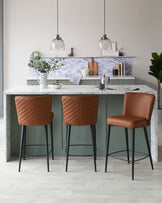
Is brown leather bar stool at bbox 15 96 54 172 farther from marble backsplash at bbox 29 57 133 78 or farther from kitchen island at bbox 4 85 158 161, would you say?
marble backsplash at bbox 29 57 133 78

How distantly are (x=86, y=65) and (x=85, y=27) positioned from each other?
0.85 m

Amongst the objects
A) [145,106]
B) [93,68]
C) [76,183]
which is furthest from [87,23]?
[76,183]

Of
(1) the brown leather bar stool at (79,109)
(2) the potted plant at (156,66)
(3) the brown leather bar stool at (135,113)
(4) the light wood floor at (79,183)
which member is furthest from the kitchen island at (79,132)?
(2) the potted plant at (156,66)

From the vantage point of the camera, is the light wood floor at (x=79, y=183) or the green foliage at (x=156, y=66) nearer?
the light wood floor at (x=79, y=183)

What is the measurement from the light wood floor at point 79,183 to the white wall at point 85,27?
3.75 m

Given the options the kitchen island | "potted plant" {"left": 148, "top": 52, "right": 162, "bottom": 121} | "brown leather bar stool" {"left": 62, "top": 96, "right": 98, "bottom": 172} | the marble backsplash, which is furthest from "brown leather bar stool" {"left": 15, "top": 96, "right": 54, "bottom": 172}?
the marble backsplash

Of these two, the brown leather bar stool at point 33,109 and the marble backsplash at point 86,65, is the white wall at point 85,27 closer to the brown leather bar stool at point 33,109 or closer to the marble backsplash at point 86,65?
the marble backsplash at point 86,65

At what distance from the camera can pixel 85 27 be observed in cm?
764

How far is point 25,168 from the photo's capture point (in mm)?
4164

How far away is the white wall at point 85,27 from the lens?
754 centimetres

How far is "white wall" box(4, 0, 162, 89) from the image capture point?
754 cm

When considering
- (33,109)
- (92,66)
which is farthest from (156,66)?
(33,109)

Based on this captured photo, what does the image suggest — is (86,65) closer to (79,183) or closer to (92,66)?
(92,66)

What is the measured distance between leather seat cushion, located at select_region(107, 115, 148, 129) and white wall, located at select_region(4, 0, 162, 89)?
3.85 meters
